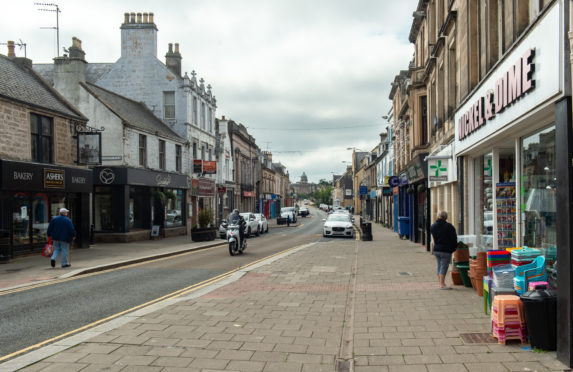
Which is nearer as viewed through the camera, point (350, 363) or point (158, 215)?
point (350, 363)

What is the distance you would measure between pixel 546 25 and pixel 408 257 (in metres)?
11.3

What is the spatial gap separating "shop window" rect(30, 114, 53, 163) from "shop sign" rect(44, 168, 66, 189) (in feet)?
2.28

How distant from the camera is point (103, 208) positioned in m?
24.5

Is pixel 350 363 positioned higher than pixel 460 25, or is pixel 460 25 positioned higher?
pixel 460 25

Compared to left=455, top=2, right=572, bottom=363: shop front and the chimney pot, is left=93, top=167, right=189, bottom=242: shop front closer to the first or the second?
the chimney pot

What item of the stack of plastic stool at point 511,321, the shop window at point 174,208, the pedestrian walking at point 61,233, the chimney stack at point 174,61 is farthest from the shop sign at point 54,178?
the chimney stack at point 174,61

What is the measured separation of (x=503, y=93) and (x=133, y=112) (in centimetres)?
2393

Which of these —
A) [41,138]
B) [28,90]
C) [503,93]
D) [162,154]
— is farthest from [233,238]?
[162,154]

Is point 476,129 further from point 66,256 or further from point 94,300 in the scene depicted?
point 66,256

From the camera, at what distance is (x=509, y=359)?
16.8ft

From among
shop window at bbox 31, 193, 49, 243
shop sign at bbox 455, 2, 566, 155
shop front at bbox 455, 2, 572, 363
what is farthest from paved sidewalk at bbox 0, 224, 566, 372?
shop window at bbox 31, 193, 49, 243

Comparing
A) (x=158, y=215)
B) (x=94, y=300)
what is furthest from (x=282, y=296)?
(x=158, y=215)

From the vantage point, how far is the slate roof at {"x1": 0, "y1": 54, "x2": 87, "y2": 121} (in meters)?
17.0

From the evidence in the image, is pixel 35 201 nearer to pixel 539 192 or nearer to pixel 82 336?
pixel 82 336
